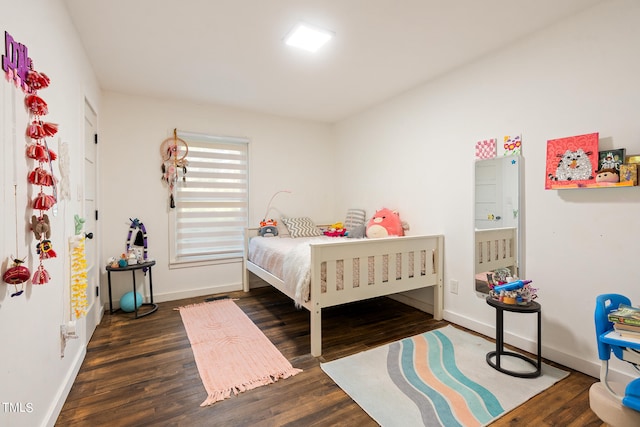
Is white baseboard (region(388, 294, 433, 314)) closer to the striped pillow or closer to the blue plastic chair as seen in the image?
the striped pillow

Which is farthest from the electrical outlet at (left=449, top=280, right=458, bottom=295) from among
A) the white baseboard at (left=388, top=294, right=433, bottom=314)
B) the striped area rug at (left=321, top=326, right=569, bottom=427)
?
the striped area rug at (left=321, top=326, right=569, bottom=427)

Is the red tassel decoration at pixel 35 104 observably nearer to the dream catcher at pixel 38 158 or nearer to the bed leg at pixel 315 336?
the dream catcher at pixel 38 158

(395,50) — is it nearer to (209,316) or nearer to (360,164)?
(360,164)

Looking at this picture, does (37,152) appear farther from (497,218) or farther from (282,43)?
(497,218)

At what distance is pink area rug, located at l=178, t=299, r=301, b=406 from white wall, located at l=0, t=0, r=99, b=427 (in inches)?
29.4

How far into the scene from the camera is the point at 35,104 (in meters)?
1.27

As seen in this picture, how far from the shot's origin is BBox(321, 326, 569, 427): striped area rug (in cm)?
157

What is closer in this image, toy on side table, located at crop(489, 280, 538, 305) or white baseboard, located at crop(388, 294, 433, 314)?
toy on side table, located at crop(489, 280, 538, 305)

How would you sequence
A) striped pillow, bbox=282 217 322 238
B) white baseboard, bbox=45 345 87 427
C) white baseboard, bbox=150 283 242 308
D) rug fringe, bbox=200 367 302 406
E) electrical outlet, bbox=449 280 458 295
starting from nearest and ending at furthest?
white baseboard, bbox=45 345 87 427 → rug fringe, bbox=200 367 302 406 → electrical outlet, bbox=449 280 458 295 → white baseboard, bbox=150 283 242 308 → striped pillow, bbox=282 217 322 238

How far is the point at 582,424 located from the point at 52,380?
8.68ft

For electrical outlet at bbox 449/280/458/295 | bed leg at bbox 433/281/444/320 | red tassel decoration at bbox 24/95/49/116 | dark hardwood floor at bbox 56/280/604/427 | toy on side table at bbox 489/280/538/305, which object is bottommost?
dark hardwood floor at bbox 56/280/604/427

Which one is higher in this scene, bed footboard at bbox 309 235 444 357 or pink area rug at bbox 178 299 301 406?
bed footboard at bbox 309 235 444 357

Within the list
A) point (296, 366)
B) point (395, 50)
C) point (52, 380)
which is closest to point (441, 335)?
point (296, 366)

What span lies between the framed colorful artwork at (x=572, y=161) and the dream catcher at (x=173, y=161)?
11.4 ft
